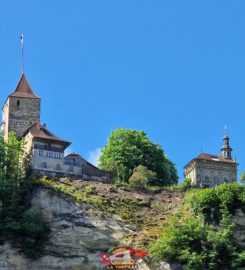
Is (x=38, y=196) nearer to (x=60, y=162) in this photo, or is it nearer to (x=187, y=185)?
(x=60, y=162)

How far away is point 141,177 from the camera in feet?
223

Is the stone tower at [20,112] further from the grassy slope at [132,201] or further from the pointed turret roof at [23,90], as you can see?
the grassy slope at [132,201]

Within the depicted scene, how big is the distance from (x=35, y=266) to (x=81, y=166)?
12.5 meters

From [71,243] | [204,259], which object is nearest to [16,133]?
[71,243]

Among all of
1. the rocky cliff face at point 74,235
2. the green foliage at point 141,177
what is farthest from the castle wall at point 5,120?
Result: the rocky cliff face at point 74,235

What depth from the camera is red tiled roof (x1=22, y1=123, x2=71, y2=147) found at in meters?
67.4

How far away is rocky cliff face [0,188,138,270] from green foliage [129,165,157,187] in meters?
6.02

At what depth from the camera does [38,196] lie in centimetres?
6153

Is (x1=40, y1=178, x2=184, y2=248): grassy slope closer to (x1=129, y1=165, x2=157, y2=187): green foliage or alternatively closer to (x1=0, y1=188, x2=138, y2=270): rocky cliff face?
(x1=0, y1=188, x2=138, y2=270): rocky cliff face

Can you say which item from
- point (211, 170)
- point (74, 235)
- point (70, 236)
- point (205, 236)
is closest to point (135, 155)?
point (211, 170)

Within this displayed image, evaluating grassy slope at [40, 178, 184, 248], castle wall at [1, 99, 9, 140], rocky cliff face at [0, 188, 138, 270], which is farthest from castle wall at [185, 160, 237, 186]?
rocky cliff face at [0, 188, 138, 270]

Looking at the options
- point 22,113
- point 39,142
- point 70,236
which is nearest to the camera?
point 70,236

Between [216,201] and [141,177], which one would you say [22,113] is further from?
[216,201]

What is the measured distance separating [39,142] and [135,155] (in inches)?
399
